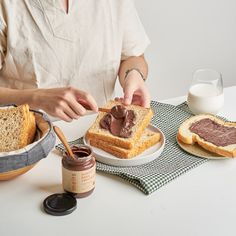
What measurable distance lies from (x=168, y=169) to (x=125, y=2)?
78cm

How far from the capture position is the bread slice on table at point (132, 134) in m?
1.20

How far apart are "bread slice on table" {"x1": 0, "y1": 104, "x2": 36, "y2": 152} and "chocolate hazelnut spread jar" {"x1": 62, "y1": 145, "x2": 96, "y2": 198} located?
12cm

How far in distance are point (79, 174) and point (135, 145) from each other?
0.23 m

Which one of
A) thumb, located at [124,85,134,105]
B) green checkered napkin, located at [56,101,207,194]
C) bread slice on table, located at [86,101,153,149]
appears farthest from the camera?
thumb, located at [124,85,134,105]

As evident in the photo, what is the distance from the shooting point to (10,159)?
1.00 m

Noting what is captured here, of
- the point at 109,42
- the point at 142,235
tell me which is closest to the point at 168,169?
the point at 142,235

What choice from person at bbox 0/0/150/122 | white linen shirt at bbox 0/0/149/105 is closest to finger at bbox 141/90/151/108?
person at bbox 0/0/150/122

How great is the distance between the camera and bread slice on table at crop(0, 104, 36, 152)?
106 cm

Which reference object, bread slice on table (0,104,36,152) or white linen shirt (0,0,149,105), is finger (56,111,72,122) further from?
white linen shirt (0,0,149,105)

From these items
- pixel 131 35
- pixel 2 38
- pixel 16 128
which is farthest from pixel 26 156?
pixel 131 35

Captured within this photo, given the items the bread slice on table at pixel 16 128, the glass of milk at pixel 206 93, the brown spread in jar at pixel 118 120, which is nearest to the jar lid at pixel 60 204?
the bread slice on table at pixel 16 128

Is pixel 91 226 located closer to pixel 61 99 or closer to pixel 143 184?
pixel 143 184

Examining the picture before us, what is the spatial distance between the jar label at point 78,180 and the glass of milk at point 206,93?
543mm

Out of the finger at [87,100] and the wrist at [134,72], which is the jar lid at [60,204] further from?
the wrist at [134,72]
